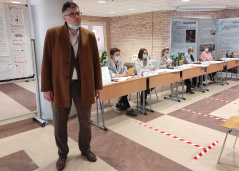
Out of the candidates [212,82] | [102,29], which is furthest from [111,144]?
[102,29]

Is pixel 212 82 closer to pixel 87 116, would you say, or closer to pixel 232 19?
pixel 232 19

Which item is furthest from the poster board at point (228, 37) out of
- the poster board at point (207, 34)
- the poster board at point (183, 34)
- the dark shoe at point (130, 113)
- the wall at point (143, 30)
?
the dark shoe at point (130, 113)

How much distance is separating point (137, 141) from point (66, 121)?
1.14 m

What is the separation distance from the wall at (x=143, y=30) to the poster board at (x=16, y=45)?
5.79 m

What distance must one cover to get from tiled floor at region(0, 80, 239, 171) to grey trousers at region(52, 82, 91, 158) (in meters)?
0.25

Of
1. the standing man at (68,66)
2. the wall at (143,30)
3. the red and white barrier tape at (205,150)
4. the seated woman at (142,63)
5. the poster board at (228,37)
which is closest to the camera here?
the standing man at (68,66)

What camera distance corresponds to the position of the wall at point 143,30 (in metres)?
7.86

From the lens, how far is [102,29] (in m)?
10.3

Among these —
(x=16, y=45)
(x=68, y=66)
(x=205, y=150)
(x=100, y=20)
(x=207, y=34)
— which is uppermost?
(x=100, y=20)

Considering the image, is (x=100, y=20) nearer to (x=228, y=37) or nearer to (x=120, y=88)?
(x=228, y=37)

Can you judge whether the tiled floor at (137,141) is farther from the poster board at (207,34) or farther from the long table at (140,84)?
the poster board at (207,34)

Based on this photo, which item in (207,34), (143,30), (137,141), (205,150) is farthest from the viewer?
(143,30)

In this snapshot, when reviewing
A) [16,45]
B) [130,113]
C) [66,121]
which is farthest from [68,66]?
[130,113]

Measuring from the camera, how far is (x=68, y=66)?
6.40 ft
